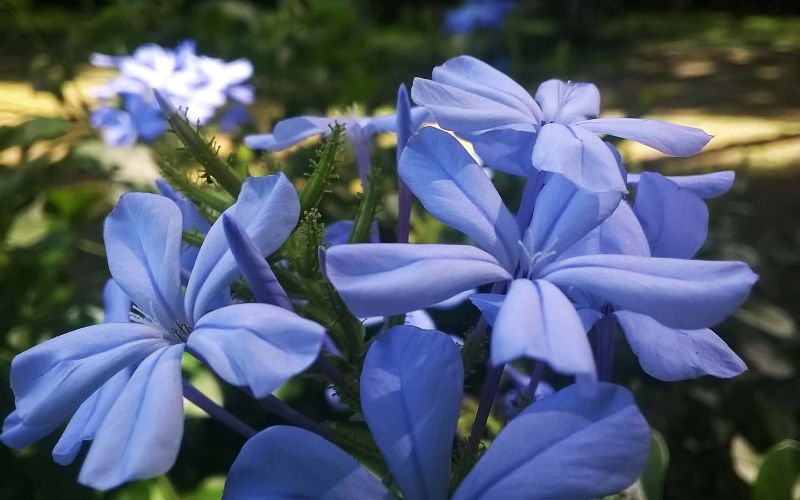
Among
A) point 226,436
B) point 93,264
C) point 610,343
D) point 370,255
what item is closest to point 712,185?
point 610,343

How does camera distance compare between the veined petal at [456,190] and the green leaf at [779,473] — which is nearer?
the veined petal at [456,190]

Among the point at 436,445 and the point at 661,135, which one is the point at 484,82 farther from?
the point at 436,445

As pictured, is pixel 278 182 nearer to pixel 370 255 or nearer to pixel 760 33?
pixel 370 255

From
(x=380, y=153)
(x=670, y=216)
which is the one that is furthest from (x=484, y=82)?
(x=380, y=153)

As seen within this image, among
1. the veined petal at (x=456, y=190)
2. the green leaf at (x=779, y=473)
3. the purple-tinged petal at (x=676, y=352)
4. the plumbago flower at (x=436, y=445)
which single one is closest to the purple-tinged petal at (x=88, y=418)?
the plumbago flower at (x=436, y=445)

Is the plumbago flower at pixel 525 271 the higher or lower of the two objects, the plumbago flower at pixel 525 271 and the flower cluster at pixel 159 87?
the higher

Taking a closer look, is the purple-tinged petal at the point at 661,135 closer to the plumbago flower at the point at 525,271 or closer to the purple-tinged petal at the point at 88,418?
the plumbago flower at the point at 525,271

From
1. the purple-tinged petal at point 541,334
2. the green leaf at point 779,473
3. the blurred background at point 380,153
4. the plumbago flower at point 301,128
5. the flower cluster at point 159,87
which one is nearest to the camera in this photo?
the purple-tinged petal at point 541,334

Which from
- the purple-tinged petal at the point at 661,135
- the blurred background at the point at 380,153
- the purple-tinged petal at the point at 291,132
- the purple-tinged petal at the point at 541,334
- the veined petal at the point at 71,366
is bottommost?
the blurred background at the point at 380,153
